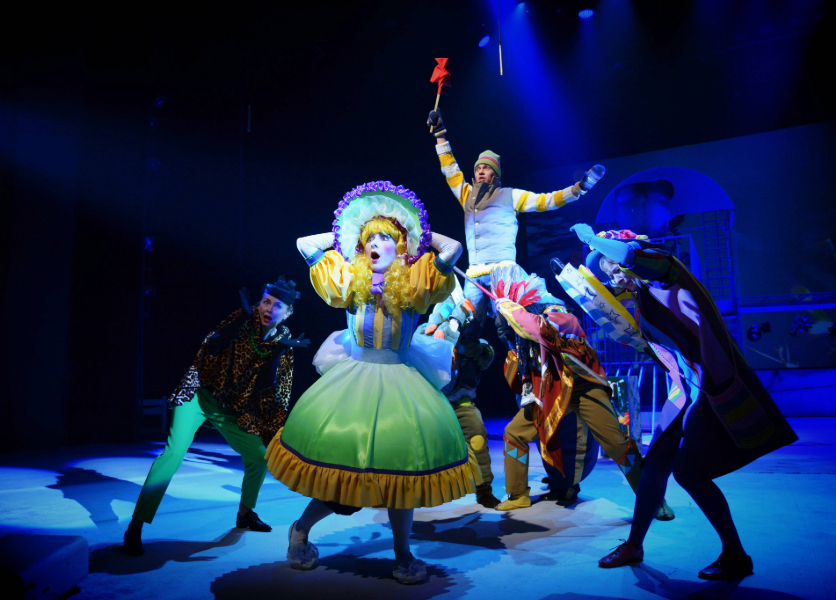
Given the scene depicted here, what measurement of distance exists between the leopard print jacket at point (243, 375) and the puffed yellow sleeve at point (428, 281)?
1054mm

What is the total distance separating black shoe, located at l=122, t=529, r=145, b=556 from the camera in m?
2.65

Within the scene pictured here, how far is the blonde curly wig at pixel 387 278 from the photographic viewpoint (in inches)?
96.0

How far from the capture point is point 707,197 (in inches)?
266

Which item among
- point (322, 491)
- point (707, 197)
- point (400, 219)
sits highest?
point (707, 197)

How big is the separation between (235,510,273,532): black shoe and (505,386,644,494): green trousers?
154 centimetres

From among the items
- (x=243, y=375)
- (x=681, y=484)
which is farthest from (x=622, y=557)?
(x=243, y=375)

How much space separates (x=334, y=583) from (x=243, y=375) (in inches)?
48.9

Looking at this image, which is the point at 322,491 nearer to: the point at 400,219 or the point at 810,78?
the point at 400,219

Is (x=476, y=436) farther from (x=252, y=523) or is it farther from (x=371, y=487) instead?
(x=371, y=487)

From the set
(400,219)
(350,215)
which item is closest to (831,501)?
(400,219)

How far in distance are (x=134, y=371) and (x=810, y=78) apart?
27.7 feet

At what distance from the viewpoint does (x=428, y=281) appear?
246 centimetres

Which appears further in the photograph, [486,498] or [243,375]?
[486,498]

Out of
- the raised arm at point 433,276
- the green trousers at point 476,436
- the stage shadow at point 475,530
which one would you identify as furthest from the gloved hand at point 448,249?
the green trousers at point 476,436
